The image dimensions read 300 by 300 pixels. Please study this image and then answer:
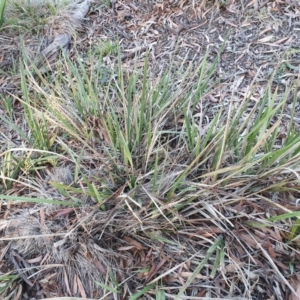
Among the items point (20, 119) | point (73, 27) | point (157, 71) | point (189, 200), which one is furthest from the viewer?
point (73, 27)

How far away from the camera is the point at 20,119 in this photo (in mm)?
1924

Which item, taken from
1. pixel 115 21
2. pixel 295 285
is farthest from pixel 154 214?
pixel 115 21

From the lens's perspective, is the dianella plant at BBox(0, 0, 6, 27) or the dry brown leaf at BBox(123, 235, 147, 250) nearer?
the dry brown leaf at BBox(123, 235, 147, 250)

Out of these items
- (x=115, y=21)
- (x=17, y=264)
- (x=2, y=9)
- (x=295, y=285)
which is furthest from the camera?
(x=115, y=21)

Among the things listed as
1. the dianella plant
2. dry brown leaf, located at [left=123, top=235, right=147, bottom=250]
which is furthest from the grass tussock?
the dianella plant

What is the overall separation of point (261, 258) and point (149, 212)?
1.38 feet

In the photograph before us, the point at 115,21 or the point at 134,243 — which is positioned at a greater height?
the point at 115,21

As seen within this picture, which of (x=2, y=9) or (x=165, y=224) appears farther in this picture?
(x=2, y=9)

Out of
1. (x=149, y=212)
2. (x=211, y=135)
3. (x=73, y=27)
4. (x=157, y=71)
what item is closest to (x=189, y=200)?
(x=149, y=212)

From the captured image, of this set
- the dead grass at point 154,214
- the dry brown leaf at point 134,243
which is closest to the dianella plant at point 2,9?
the dead grass at point 154,214

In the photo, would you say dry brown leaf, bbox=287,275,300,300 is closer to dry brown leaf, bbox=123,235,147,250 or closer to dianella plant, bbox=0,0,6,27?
dry brown leaf, bbox=123,235,147,250

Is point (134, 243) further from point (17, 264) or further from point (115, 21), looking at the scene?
point (115, 21)

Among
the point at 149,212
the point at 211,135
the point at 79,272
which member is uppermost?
the point at 211,135

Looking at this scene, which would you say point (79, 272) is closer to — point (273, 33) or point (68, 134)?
point (68, 134)
